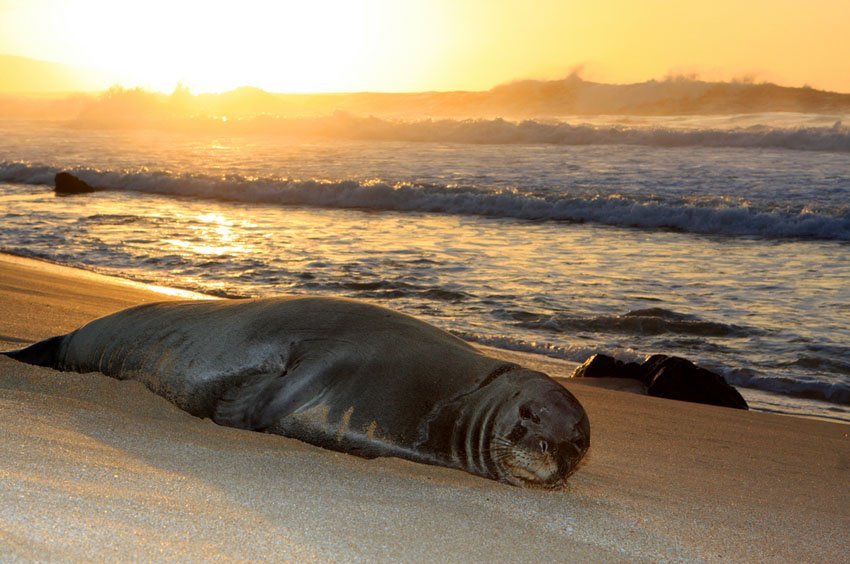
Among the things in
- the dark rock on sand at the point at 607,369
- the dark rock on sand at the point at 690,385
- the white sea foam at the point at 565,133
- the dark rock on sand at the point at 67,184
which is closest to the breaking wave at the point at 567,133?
the white sea foam at the point at 565,133

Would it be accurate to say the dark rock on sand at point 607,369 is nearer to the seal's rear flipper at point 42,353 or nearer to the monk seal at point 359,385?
the monk seal at point 359,385

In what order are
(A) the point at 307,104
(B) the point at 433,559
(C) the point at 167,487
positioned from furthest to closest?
1. (A) the point at 307,104
2. (C) the point at 167,487
3. (B) the point at 433,559

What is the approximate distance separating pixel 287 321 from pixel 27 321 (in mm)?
3261

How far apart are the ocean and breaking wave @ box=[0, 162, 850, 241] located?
0.06 meters

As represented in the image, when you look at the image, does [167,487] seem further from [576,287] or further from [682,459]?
[576,287]

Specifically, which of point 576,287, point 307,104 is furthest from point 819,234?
point 307,104

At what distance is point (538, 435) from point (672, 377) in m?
3.19

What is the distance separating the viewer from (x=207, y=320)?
4.14m

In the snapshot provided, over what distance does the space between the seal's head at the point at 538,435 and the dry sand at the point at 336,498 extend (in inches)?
3.7

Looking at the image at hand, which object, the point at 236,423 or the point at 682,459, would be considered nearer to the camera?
the point at 236,423

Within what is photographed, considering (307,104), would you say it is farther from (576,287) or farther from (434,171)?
(576,287)

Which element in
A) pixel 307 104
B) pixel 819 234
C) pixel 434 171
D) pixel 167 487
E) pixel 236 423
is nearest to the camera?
pixel 167 487

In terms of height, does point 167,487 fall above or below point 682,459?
above

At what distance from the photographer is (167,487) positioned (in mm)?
2756
